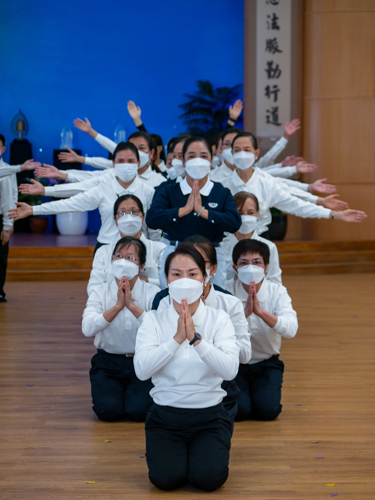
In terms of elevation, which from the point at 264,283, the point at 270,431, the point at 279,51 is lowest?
the point at 270,431

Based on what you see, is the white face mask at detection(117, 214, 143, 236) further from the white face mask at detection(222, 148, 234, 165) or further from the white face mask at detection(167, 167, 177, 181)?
the white face mask at detection(222, 148, 234, 165)

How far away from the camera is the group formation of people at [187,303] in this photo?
248 centimetres

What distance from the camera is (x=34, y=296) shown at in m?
6.43

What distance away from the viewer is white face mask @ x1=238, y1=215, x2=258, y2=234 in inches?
150

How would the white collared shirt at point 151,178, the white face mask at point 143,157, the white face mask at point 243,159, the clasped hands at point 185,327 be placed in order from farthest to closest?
the white collared shirt at point 151,178
the white face mask at point 143,157
the white face mask at point 243,159
the clasped hands at point 185,327

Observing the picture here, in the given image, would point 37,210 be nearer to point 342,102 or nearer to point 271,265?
point 271,265

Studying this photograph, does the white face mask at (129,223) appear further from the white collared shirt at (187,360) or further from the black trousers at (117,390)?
the white collared shirt at (187,360)

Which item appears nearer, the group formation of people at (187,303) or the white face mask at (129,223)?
the group formation of people at (187,303)

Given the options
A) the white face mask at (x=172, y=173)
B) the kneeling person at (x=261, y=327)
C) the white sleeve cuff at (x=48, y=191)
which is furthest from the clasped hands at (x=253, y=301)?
the white sleeve cuff at (x=48, y=191)

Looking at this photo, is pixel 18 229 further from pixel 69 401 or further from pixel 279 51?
pixel 69 401

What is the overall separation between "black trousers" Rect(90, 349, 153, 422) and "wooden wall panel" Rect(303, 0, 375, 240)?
20.1 ft

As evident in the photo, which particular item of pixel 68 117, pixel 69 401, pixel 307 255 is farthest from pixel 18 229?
pixel 69 401

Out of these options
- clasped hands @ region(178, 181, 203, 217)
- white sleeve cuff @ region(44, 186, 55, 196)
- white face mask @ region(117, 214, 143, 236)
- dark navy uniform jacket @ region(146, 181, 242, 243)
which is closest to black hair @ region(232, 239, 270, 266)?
dark navy uniform jacket @ region(146, 181, 242, 243)

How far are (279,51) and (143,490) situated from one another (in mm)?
7439
